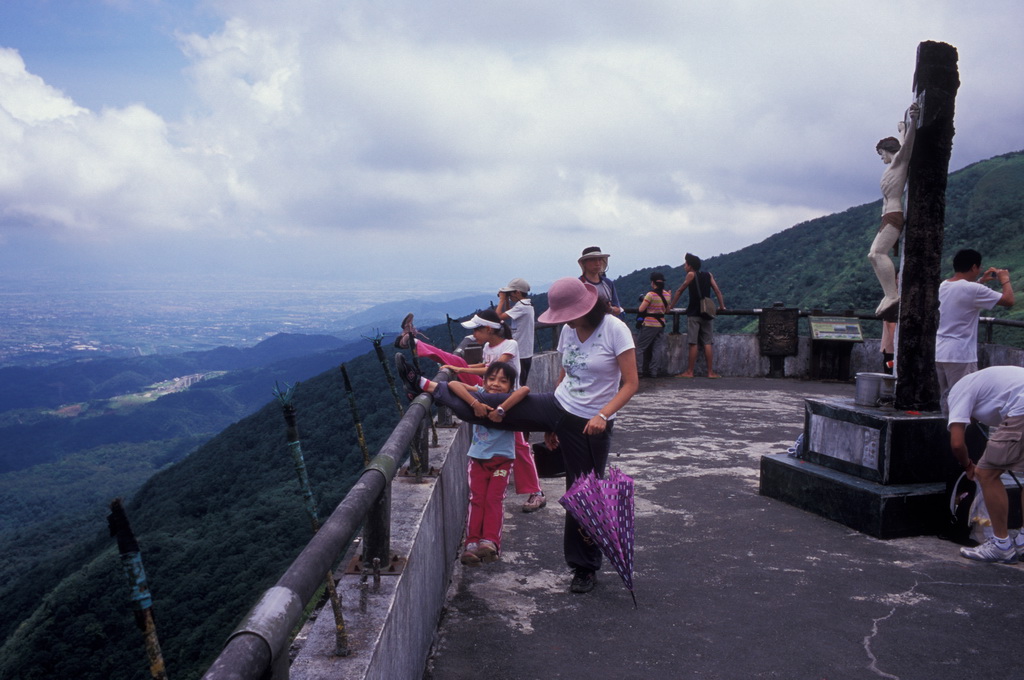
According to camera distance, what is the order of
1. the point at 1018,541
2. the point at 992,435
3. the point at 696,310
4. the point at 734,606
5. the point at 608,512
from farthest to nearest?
1. the point at 696,310
2. the point at 1018,541
3. the point at 992,435
4. the point at 734,606
5. the point at 608,512

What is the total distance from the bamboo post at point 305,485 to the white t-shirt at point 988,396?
14.3 feet

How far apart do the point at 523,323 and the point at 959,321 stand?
12.6 feet

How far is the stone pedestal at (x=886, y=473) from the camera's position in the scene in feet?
18.1

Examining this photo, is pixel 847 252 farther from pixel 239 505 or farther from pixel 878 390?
pixel 878 390

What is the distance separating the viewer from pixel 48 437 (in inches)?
7082

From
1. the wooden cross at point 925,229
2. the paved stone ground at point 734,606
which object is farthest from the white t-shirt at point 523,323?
the wooden cross at point 925,229

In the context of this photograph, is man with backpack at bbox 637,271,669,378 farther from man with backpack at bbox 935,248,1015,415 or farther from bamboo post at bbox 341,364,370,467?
bamboo post at bbox 341,364,370,467

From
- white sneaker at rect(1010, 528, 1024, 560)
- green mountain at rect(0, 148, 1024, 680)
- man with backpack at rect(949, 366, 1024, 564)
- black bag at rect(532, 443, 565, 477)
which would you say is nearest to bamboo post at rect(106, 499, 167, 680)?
black bag at rect(532, 443, 565, 477)

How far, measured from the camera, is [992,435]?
496cm

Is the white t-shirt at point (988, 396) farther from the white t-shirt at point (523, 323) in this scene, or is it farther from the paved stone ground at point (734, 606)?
the white t-shirt at point (523, 323)

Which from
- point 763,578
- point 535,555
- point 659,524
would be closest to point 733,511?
point 659,524

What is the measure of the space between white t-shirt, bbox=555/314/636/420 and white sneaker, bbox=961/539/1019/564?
2757 millimetres

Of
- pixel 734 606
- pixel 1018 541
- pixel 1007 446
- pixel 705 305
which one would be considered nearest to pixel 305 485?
pixel 734 606

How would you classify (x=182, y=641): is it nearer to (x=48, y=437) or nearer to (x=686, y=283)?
(x=686, y=283)
